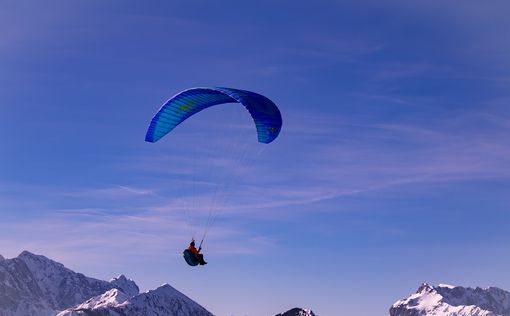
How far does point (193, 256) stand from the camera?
49.3m

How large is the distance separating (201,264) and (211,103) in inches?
551

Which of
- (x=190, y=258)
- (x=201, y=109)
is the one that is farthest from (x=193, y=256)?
(x=201, y=109)

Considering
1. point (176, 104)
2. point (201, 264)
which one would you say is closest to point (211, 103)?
point (176, 104)

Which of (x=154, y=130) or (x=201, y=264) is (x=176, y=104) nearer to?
(x=154, y=130)

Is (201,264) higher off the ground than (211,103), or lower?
lower

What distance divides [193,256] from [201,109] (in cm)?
1325

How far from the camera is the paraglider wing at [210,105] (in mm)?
48622

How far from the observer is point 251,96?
160ft

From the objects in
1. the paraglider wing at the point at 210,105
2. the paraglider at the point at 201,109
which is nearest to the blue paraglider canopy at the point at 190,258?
the paraglider at the point at 201,109

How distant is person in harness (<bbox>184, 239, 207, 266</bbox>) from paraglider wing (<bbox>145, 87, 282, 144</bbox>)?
32.5ft

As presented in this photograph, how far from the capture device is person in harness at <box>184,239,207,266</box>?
4909 cm

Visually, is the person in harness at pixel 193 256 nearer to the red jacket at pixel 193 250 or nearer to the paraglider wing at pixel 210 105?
the red jacket at pixel 193 250

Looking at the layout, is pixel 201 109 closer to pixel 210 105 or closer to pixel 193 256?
pixel 210 105

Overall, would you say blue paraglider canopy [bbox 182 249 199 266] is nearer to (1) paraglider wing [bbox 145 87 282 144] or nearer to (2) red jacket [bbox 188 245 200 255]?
(2) red jacket [bbox 188 245 200 255]
